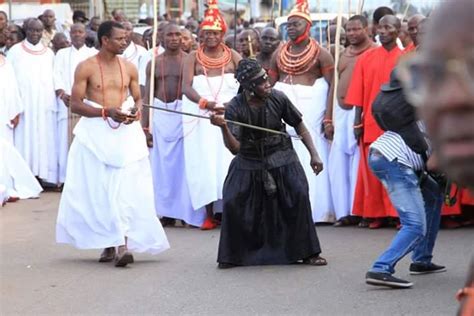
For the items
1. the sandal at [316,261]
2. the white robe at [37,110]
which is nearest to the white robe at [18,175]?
the white robe at [37,110]

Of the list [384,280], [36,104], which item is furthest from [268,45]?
[384,280]

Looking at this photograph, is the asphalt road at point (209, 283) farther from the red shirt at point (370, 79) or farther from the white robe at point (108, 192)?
the red shirt at point (370, 79)

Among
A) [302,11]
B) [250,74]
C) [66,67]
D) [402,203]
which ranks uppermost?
[302,11]

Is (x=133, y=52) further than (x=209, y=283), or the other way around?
(x=133, y=52)

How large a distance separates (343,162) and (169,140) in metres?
1.75

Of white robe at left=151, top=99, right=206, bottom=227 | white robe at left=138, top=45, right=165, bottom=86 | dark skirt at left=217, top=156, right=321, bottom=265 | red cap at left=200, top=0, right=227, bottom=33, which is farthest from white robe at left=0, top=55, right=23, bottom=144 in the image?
dark skirt at left=217, top=156, right=321, bottom=265

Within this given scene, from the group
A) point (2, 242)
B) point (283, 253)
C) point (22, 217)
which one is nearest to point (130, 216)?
point (283, 253)

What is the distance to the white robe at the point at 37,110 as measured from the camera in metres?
13.9

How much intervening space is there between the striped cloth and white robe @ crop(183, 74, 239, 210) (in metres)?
3.88

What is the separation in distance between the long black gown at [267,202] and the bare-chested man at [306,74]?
2.09 metres

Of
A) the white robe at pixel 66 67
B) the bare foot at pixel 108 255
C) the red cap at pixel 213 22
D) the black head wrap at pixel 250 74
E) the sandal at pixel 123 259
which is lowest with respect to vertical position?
the bare foot at pixel 108 255

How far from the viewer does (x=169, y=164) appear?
37.2 ft

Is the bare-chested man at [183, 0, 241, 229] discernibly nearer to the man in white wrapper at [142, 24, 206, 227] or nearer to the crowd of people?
the crowd of people

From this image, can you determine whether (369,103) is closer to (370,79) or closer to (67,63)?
(370,79)
